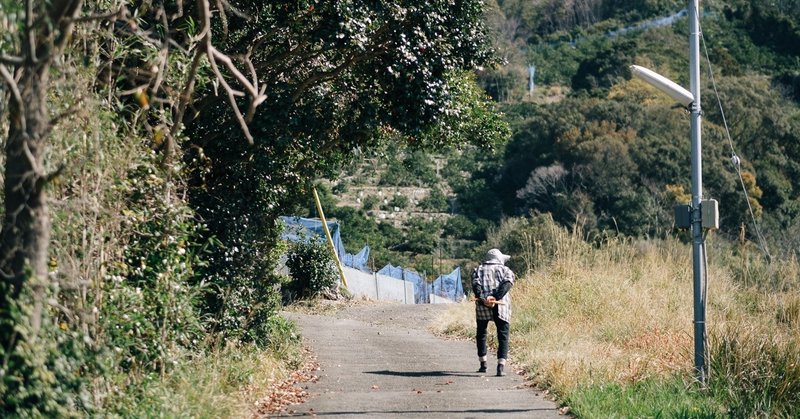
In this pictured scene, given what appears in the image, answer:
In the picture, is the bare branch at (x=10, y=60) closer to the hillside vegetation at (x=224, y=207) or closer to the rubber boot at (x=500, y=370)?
the hillside vegetation at (x=224, y=207)

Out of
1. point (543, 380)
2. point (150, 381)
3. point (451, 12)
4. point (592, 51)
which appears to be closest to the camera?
point (150, 381)

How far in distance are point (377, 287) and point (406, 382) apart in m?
21.2

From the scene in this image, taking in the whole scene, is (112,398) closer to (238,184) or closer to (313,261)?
(238,184)

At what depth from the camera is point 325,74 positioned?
43.3 ft

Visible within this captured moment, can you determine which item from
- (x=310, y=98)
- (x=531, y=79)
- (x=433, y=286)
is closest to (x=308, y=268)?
(x=433, y=286)

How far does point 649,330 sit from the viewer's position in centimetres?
1541

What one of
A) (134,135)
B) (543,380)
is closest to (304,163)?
(543,380)

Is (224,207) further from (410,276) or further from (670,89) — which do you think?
(410,276)

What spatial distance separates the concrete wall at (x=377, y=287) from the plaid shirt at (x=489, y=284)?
17935 millimetres

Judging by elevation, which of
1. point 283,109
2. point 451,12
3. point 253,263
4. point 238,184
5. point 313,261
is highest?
point 451,12

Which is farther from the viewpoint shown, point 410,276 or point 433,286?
point 410,276

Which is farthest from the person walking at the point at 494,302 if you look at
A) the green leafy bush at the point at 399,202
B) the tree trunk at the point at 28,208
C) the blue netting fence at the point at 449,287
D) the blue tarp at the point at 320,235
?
the green leafy bush at the point at 399,202

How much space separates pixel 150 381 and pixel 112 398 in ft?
2.04

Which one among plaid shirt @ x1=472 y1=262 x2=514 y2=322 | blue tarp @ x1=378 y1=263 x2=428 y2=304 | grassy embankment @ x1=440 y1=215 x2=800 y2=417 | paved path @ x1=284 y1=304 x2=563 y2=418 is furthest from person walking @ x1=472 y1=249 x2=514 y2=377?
blue tarp @ x1=378 y1=263 x2=428 y2=304
